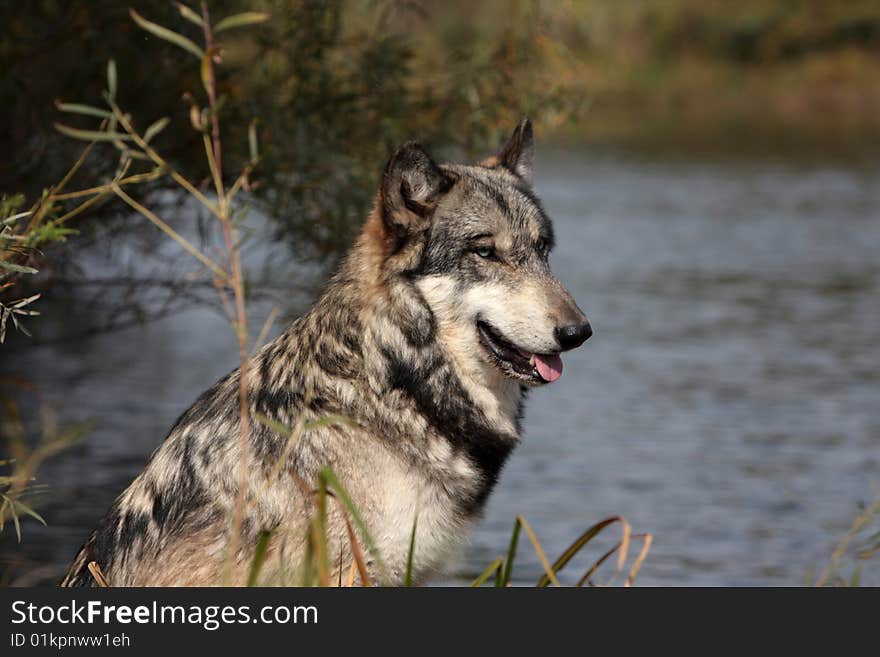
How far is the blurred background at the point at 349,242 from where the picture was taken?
1122 centimetres

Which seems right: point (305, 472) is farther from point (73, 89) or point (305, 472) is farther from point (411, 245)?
point (73, 89)

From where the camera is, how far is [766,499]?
562 inches

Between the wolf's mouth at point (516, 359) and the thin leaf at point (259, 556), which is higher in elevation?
the wolf's mouth at point (516, 359)

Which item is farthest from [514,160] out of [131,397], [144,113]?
[131,397]

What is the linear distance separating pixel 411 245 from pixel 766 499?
30.2ft

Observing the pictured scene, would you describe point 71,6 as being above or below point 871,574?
above

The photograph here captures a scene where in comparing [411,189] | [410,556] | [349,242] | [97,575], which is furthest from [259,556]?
[349,242]

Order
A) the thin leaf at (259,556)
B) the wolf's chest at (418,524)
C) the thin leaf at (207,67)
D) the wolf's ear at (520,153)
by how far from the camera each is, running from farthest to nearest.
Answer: the wolf's ear at (520,153) < the wolf's chest at (418,524) < the thin leaf at (259,556) < the thin leaf at (207,67)

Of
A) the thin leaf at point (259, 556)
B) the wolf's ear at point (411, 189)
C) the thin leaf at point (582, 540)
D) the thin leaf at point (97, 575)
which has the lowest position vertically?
the thin leaf at point (259, 556)

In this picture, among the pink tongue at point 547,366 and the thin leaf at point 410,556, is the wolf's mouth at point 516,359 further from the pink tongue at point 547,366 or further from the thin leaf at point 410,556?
the thin leaf at point 410,556

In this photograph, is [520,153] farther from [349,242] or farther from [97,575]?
[349,242]

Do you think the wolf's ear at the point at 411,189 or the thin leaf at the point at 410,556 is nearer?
the thin leaf at the point at 410,556

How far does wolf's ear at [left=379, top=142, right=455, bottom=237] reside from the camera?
586 centimetres

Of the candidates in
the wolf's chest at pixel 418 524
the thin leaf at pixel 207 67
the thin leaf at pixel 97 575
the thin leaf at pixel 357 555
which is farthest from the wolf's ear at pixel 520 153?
the thin leaf at pixel 97 575
